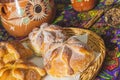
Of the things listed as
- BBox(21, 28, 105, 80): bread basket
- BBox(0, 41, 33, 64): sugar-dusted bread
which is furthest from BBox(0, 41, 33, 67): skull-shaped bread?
BBox(21, 28, 105, 80): bread basket

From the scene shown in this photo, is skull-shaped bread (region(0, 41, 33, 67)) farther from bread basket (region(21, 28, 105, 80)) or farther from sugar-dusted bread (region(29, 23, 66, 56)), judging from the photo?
bread basket (region(21, 28, 105, 80))

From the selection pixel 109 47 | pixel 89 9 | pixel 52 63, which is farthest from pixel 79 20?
pixel 52 63

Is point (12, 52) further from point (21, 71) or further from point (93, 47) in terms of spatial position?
point (93, 47)

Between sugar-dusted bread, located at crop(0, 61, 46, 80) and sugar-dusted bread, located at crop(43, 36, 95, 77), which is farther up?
sugar-dusted bread, located at crop(43, 36, 95, 77)

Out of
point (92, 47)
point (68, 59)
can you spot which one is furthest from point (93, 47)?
point (68, 59)
